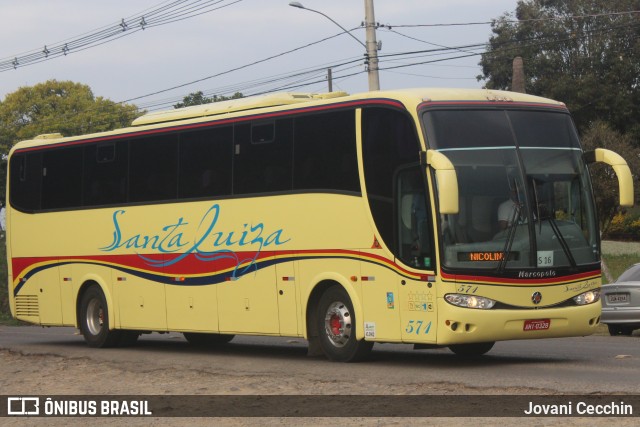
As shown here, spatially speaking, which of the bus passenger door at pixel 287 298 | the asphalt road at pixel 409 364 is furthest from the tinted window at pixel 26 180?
the bus passenger door at pixel 287 298

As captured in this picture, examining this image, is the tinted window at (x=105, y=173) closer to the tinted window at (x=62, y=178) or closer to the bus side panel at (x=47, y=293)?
the tinted window at (x=62, y=178)

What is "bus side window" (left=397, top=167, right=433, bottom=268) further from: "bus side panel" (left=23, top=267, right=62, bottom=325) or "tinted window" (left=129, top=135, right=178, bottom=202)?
"bus side panel" (left=23, top=267, right=62, bottom=325)

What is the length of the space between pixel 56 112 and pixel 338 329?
81.9 metres

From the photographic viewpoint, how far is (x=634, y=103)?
64.1 m

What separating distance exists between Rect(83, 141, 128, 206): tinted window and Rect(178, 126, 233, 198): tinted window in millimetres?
1832

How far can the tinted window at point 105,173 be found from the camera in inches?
853

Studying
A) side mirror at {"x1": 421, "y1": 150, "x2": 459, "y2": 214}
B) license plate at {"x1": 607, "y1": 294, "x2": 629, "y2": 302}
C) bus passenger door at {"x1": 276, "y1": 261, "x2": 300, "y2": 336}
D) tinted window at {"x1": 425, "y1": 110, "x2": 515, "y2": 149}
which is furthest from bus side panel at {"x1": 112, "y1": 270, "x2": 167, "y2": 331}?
license plate at {"x1": 607, "y1": 294, "x2": 629, "y2": 302}

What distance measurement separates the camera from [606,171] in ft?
132

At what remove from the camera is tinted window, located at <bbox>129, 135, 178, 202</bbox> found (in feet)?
66.9

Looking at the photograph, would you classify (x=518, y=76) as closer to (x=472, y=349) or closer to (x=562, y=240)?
(x=472, y=349)

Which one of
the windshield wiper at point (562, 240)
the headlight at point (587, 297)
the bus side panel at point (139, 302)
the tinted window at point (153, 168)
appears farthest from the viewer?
the bus side panel at point (139, 302)

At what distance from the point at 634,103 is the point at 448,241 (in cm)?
5115

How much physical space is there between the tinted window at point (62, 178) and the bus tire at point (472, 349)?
813cm

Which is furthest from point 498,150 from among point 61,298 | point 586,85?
point 586,85
